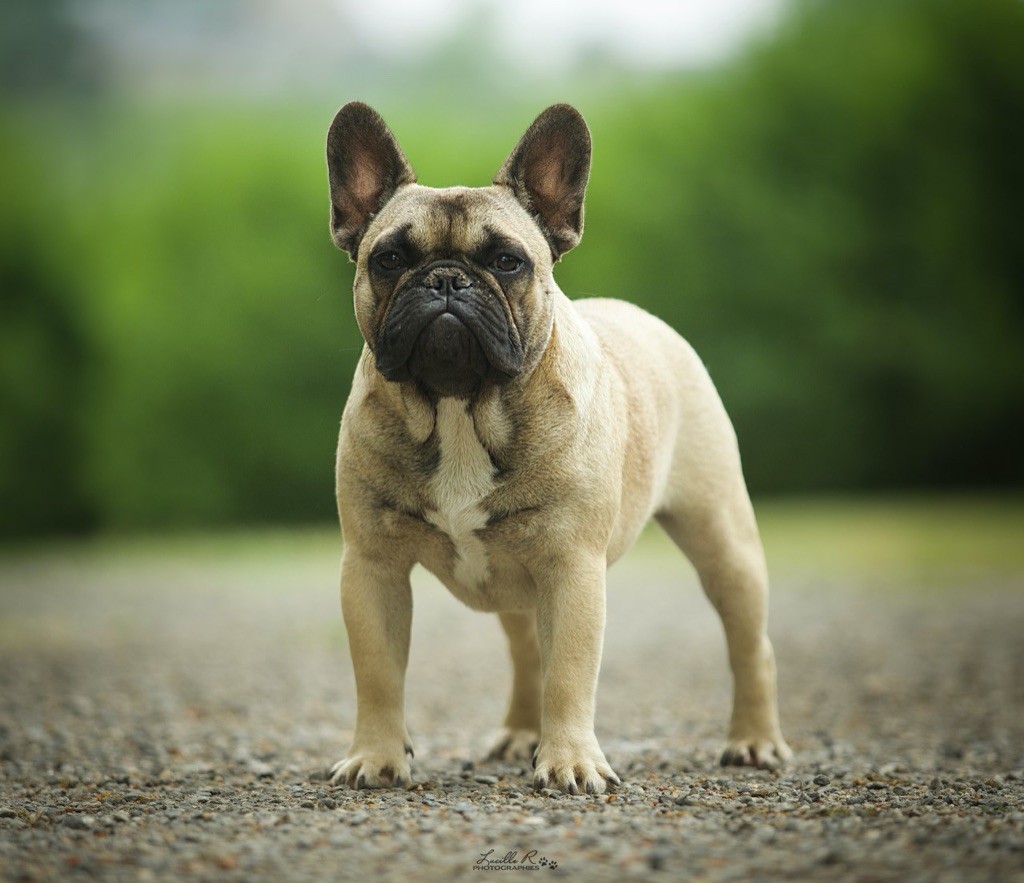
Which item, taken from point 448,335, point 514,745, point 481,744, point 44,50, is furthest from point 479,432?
point 44,50

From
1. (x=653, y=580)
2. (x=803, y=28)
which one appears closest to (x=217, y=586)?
(x=653, y=580)

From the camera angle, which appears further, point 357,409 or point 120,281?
point 120,281

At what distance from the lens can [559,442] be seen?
4.39m

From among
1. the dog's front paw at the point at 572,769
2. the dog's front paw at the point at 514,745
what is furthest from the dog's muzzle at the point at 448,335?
the dog's front paw at the point at 514,745

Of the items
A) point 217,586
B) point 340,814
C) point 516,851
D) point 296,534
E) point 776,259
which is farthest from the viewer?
point 776,259

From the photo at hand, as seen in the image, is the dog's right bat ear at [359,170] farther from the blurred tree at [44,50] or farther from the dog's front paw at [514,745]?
the blurred tree at [44,50]

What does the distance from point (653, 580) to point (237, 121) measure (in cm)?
1140

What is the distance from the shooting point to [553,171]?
186 inches

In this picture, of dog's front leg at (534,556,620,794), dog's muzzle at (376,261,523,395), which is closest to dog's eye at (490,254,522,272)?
dog's muzzle at (376,261,523,395)

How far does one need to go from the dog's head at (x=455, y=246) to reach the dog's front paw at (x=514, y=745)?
5.95 ft

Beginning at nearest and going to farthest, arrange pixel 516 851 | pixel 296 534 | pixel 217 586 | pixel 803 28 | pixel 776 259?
pixel 516 851 → pixel 217 586 → pixel 296 534 → pixel 776 259 → pixel 803 28

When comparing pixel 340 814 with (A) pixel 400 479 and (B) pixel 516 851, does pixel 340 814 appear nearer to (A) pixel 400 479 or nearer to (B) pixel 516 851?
(B) pixel 516 851

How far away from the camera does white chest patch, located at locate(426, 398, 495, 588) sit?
432 centimetres
